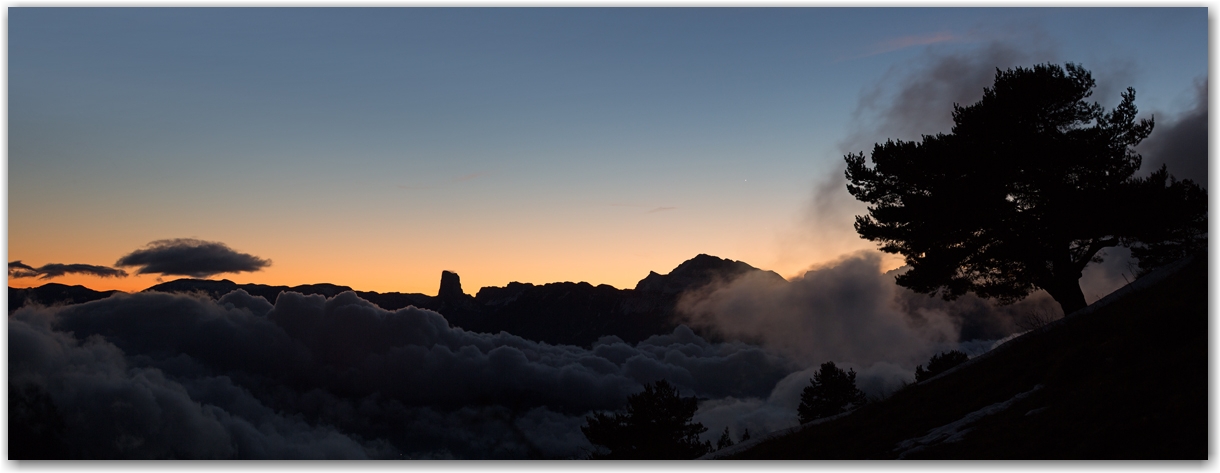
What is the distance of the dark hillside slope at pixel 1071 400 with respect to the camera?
586cm

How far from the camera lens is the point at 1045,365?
1024 cm

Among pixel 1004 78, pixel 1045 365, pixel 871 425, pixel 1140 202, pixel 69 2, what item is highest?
pixel 69 2

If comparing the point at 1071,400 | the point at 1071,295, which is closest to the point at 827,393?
the point at 1071,295

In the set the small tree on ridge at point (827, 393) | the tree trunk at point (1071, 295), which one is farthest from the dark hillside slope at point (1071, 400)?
the small tree on ridge at point (827, 393)

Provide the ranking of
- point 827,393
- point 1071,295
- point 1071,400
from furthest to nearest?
point 827,393 → point 1071,295 → point 1071,400

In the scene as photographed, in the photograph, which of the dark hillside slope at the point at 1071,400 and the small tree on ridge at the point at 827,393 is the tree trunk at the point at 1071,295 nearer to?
the dark hillside slope at the point at 1071,400

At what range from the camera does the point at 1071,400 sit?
24.1 ft

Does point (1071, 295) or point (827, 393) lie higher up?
point (1071, 295)

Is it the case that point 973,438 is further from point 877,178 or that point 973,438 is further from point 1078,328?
point 877,178

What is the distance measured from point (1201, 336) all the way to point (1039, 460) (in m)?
4.12

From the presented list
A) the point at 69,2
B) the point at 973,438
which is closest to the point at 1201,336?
the point at 973,438

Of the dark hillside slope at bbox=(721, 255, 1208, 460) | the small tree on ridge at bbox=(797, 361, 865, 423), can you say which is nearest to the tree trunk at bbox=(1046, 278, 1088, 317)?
the dark hillside slope at bbox=(721, 255, 1208, 460)

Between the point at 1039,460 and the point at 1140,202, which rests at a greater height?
the point at 1140,202

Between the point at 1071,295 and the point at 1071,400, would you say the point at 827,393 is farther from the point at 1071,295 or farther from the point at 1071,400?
the point at 1071,400
